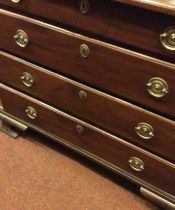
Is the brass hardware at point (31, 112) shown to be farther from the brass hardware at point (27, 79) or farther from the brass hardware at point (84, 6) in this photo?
the brass hardware at point (84, 6)

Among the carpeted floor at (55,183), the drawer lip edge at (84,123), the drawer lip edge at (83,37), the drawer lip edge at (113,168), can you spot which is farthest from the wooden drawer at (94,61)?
the carpeted floor at (55,183)

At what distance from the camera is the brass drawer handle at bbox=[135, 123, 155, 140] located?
1082 mm

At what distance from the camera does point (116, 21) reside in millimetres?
935

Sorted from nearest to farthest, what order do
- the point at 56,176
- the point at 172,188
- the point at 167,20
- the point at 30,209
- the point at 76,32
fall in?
the point at 167,20, the point at 76,32, the point at 172,188, the point at 30,209, the point at 56,176

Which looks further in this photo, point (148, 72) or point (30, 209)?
point (30, 209)

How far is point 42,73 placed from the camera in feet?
4.16

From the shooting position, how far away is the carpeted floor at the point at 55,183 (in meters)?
1.36

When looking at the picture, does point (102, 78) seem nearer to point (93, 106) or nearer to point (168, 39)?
point (93, 106)

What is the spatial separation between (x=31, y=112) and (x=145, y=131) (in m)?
0.55

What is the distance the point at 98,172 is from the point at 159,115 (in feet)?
1.70

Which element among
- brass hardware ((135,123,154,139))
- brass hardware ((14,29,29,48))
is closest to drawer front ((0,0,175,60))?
brass hardware ((14,29,29,48))

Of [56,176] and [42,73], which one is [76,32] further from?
[56,176]

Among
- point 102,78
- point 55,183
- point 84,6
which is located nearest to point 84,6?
point 84,6

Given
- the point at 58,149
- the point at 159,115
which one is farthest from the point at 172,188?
the point at 58,149
